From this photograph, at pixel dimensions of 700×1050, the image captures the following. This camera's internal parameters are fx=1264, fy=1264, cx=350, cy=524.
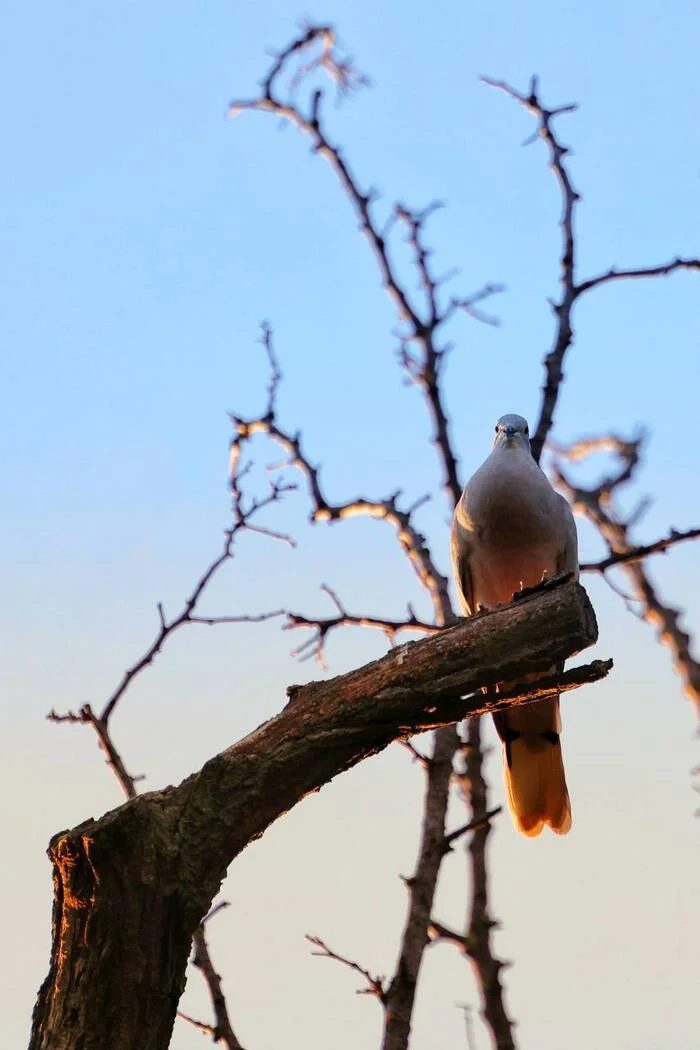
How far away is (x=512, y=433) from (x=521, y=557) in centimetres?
66

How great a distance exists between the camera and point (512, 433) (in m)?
5.52

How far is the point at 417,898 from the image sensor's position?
4.38m

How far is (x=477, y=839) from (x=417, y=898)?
2.07 ft

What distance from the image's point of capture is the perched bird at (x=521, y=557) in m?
5.04

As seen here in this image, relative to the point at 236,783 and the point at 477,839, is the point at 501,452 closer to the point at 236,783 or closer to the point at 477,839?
the point at 477,839

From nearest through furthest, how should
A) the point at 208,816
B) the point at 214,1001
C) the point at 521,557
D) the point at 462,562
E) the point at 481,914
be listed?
the point at 208,816, the point at 214,1001, the point at 481,914, the point at 521,557, the point at 462,562

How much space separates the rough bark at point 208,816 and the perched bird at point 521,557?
5.57 feet

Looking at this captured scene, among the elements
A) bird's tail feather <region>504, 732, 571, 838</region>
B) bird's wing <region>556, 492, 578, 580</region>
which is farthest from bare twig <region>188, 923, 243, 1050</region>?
bird's wing <region>556, 492, 578, 580</region>

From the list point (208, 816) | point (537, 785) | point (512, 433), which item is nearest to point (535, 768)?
point (537, 785)

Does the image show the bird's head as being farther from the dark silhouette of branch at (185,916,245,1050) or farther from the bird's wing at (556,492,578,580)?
the dark silhouette of branch at (185,916,245,1050)

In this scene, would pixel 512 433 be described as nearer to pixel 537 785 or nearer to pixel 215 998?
pixel 537 785

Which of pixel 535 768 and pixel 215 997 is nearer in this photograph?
pixel 215 997

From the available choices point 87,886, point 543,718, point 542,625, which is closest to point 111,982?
point 87,886

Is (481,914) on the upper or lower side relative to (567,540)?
lower
